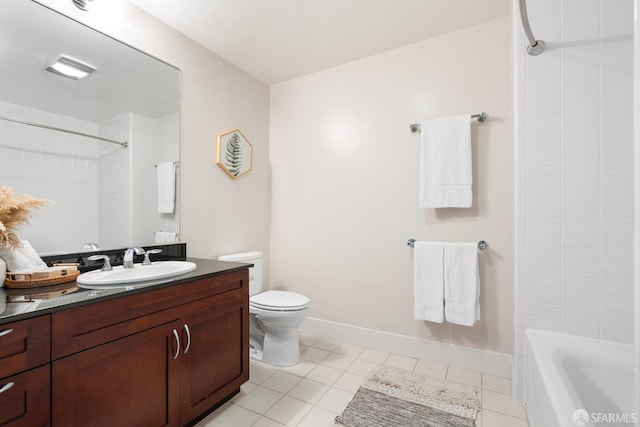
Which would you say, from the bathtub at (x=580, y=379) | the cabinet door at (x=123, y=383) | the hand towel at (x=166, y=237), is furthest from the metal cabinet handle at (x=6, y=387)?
the bathtub at (x=580, y=379)

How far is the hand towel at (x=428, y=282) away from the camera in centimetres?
205

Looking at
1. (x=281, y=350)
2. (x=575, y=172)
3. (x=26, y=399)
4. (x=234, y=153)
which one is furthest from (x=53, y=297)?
(x=575, y=172)

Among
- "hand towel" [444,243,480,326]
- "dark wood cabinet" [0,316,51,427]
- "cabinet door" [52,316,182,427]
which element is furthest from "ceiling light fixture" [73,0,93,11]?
"hand towel" [444,243,480,326]

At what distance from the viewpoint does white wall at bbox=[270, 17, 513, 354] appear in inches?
79.2

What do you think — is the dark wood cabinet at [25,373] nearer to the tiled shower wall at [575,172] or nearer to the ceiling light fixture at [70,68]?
the ceiling light fixture at [70,68]

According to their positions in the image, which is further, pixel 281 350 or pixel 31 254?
pixel 281 350

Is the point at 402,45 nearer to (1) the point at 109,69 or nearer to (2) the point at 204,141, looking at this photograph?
(2) the point at 204,141

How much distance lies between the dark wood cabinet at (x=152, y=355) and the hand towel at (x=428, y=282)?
1.17m

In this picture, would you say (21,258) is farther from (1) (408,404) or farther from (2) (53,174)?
(1) (408,404)

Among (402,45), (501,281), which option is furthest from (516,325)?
(402,45)

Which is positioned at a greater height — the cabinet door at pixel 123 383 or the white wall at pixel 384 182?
the white wall at pixel 384 182

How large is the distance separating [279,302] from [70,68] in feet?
5.85

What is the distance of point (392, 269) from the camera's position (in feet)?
7.70

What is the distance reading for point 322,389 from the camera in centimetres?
184
